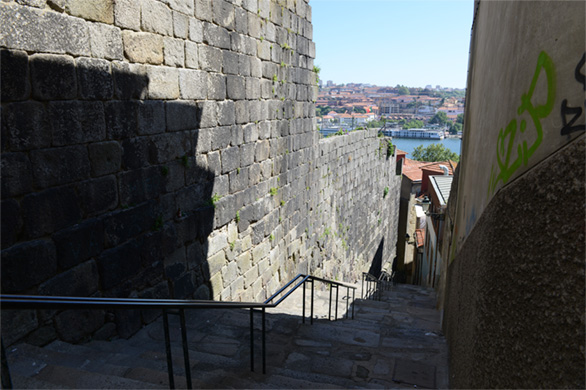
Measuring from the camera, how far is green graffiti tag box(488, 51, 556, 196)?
5.67 feet

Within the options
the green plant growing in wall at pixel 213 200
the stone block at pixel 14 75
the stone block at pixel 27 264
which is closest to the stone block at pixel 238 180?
the green plant growing in wall at pixel 213 200

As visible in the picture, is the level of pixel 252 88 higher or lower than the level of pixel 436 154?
higher

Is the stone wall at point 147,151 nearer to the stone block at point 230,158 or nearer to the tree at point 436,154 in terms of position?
the stone block at point 230,158

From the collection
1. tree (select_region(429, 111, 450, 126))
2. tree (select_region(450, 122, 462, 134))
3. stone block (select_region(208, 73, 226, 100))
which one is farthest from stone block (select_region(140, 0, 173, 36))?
tree (select_region(429, 111, 450, 126))

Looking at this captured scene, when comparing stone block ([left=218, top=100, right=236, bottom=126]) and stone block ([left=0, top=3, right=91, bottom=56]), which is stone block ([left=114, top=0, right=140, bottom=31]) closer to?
stone block ([left=0, top=3, right=91, bottom=56])

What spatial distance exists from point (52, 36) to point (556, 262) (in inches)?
129

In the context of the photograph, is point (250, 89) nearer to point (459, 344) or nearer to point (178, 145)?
point (178, 145)

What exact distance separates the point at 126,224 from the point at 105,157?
642 mm

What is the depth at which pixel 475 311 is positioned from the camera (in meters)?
2.52

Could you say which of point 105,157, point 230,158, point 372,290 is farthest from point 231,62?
point 372,290

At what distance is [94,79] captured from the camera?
3.43 metres

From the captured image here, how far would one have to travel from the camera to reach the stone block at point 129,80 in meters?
3.67

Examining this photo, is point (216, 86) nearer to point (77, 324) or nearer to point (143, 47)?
point (143, 47)

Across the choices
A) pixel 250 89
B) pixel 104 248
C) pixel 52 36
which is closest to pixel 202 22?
pixel 250 89
